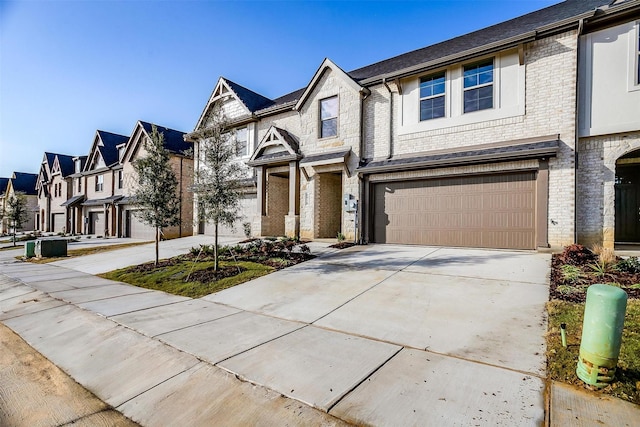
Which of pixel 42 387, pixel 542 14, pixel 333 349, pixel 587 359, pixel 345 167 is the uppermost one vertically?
pixel 542 14

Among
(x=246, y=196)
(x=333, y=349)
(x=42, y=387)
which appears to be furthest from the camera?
(x=246, y=196)

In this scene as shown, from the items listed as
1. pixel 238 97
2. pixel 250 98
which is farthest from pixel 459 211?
pixel 250 98

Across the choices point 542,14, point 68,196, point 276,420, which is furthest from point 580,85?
point 68,196

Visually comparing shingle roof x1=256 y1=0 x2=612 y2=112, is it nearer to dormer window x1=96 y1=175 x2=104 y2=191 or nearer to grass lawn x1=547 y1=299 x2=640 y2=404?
grass lawn x1=547 y1=299 x2=640 y2=404

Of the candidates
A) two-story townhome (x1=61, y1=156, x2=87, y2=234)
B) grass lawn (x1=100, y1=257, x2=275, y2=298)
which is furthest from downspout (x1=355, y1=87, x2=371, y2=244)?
two-story townhome (x1=61, y1=156, x2=87, y2=234)

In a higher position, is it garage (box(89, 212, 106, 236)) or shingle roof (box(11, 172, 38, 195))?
shingle roof (box(11, 172, 38, 195))

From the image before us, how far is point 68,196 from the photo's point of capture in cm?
3366

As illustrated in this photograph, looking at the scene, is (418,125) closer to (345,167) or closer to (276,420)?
→ (345,167)

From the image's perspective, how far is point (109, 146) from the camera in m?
30.0

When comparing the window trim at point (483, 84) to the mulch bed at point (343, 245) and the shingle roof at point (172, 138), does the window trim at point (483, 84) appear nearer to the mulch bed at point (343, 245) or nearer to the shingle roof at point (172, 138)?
the mulch bed at point (343, 245)

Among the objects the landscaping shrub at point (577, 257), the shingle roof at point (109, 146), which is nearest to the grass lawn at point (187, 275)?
the landscaping shrub at point (577, 257)

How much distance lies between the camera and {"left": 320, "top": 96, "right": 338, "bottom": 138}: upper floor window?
47.2 feet

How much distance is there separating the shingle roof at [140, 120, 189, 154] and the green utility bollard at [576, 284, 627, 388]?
2481 cm

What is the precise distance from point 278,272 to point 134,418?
19.1ft
